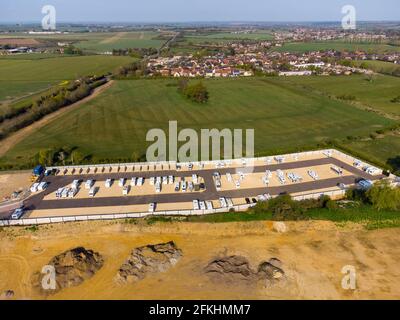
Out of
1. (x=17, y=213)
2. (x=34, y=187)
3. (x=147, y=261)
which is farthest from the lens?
(x=34, y=187)

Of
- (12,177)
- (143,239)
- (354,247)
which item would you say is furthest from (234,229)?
(12,177)

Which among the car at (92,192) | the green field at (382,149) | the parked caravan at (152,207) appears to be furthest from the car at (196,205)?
the green field at (382,149)

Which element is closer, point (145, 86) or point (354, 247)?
point (354, 247)

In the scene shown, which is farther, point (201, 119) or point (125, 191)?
point (201, 119)

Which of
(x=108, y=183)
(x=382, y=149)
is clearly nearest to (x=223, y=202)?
(x=108, y=183)

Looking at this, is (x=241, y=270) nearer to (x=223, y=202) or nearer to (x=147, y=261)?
(x=147, y=261)
